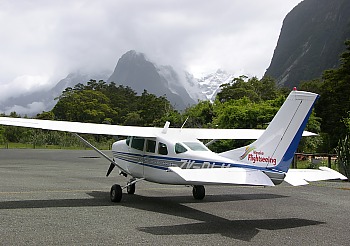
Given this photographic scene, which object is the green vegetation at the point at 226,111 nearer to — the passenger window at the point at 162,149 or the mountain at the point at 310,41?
the passenger window at the point at 162,149

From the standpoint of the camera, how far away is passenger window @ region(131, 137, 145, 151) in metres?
11.1

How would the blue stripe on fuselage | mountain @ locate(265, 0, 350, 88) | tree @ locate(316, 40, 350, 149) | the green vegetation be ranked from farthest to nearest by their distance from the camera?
mountain @ locate(265, 0, 350, 88) → tree @ locate(316, 40, 350, 149) → the green vegetation → the blue stripe on fuselage

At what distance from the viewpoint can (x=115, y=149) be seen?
12.1 metres

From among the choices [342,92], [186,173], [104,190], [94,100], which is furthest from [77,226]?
[94,100]

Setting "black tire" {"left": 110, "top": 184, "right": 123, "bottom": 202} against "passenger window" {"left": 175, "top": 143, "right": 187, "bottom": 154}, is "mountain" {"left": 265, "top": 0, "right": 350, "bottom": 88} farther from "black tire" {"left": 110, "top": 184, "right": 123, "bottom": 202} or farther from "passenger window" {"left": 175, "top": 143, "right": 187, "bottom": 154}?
"black tire" {"left": 110, "top": 184, "right": 123, "bottom": 202}

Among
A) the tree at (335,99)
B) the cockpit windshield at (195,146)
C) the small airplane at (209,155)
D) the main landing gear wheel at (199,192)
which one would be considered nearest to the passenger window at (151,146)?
the small airplane at (209,155)

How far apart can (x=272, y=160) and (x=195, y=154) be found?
6.43ft

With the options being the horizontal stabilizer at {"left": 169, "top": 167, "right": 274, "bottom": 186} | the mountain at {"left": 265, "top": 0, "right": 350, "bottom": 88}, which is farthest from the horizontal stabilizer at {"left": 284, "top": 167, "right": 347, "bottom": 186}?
the mountain at {"left": 265, "top": 0, "right": 350, "bottom": 88}

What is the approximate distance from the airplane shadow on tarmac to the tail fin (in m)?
1.15

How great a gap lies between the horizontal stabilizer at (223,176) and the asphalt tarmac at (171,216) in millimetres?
839

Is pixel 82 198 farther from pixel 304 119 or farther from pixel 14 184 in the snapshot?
pixel 304 119

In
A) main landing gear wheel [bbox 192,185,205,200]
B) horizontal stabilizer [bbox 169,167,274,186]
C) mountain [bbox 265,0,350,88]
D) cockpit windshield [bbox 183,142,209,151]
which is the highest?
mountain [bbox 265,0,350,88]

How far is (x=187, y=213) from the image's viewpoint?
930cm

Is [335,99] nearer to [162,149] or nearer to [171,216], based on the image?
[162,149]
